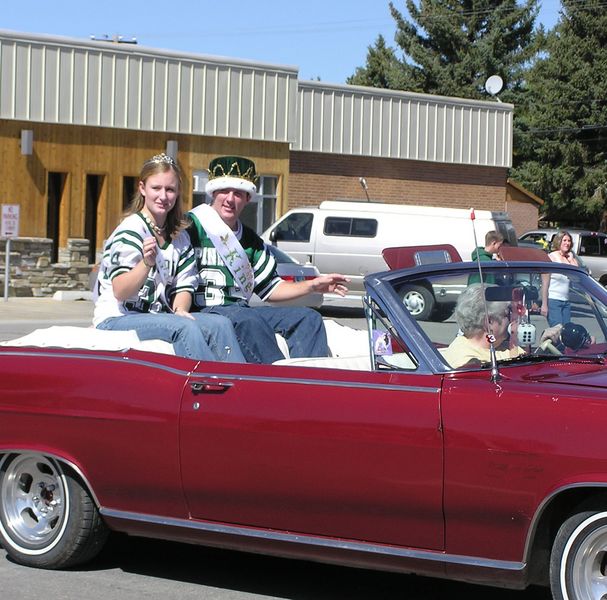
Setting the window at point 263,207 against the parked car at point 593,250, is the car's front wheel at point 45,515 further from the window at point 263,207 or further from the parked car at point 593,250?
the parked car at point 593,250

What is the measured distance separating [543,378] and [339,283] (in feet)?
6.24

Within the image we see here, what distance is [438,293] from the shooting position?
5.46 m

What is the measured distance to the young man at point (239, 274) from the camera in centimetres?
658

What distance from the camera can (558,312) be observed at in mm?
5391

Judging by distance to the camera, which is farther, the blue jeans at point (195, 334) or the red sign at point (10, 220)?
the red sign at point (10, 220)

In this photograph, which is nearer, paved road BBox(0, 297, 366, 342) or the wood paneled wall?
paved road BBox(0, 297, 366, 342)

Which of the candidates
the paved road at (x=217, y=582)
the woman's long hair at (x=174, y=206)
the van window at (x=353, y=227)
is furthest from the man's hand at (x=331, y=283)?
the van window at (x=353, y=227)

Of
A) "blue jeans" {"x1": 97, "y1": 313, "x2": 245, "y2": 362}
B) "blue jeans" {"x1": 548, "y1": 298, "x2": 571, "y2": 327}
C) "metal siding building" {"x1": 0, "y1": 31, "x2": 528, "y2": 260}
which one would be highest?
"metal siding building" {"x1": 0, "y1": 31, "x2": 528, "y2": 260}

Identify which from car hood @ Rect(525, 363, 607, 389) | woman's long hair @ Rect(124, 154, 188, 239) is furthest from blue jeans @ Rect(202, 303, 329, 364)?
car hood @ Rect(525, 363, 607, 389)

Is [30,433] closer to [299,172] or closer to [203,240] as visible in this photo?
[203,240]

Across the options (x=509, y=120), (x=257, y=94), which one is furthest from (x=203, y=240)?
(x=509, y=120)

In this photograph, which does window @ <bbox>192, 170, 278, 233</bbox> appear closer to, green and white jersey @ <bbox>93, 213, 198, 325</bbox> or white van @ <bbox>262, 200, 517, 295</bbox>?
white van @ <bbox>262, 200, 517, 295</bbox>

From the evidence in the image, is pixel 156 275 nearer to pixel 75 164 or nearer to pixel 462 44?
pixel 75 164

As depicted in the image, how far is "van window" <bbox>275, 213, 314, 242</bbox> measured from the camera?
1003 inches
